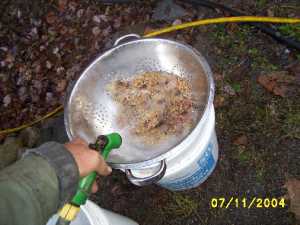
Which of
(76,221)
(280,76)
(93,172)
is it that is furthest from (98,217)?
(280,76)

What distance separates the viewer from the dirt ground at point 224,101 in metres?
2.18

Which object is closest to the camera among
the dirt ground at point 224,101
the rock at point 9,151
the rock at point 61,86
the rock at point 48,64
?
the dirt ground at point 224,101

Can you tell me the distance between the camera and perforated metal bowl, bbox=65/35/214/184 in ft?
5.85

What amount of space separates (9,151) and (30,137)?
0.16m

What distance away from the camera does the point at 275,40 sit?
2.38 metres

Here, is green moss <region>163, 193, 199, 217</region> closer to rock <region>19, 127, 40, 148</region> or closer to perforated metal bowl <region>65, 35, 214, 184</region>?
perforated metal bowl <region>65, 35, 214, 184</region>

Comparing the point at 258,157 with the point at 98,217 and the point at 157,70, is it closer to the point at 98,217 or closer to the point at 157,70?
the point at 157,70

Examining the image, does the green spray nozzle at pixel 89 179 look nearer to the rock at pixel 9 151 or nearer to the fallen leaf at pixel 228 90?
the fallen leaf at pixel 228 90

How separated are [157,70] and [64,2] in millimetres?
1388

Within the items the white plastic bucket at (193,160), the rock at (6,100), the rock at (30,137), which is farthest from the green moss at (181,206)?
the rock at (6,100)

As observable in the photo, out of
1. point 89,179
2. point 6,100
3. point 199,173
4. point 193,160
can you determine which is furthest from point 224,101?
point 6,100

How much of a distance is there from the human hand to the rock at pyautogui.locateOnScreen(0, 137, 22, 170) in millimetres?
1308

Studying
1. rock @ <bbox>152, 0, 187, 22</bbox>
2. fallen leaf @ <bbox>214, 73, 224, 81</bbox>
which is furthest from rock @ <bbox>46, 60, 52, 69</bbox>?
fallen leaf @ <bbox>214, 73, 224, 81</bbox>

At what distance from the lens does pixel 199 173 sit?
1.98m
